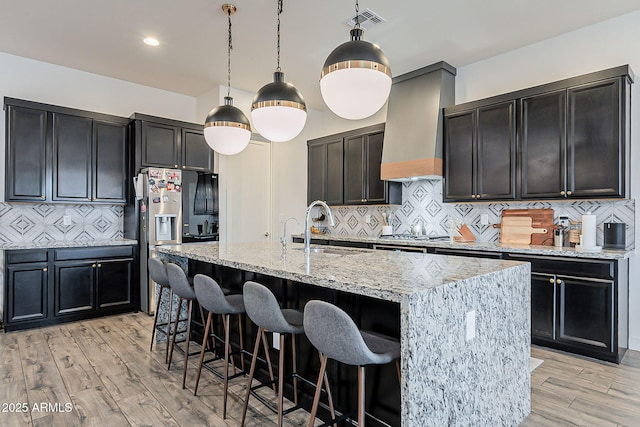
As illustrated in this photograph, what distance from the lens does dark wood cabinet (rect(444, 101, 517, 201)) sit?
3.89 m

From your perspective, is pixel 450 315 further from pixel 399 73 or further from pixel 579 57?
pixel 399 73

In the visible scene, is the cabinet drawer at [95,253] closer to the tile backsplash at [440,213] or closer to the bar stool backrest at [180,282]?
the bar stool backrest at [180,282]

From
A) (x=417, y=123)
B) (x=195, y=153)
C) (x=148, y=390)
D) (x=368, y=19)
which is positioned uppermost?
(x=368, y=19)

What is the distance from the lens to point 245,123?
3.17 m

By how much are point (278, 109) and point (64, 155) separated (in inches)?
128

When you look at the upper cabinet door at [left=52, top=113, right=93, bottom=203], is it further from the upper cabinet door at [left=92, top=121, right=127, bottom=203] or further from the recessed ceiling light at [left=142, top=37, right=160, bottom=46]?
the recessed ceiling light at [left=142, top=37, right=160, bottom=46]

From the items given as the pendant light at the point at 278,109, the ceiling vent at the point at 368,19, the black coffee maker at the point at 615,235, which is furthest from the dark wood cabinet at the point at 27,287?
the black coffee maker at the point at 615,235

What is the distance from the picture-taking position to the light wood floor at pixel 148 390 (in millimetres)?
2240

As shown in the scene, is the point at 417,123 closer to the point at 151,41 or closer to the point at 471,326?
the point at 151,41

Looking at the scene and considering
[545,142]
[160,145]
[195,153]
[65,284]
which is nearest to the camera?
[545,142]

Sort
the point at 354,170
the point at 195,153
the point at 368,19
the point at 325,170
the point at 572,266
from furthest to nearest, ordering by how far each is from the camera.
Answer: the point at 325,170, the point at 354,170, the point at 195,153, the point at 368,19, the point at 572,266

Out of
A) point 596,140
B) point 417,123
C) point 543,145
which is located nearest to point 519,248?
point 543,145

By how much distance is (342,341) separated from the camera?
1562mm

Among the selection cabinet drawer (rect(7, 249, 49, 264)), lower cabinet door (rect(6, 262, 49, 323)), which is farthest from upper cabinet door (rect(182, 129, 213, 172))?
lower cabinet door (rect(6, 262, 49, 323))
